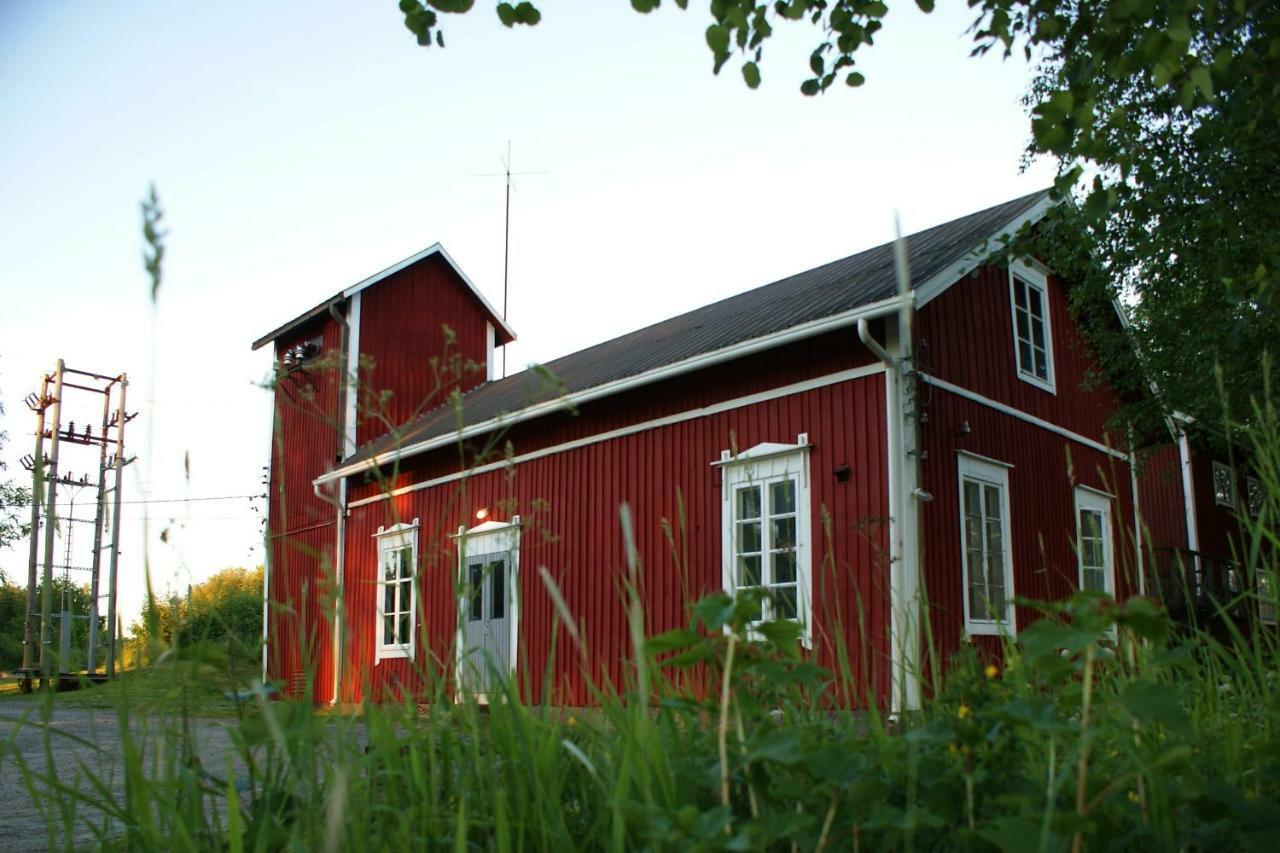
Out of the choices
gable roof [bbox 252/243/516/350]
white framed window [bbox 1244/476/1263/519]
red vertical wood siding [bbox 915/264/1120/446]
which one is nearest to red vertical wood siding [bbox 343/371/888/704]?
red vertical wood siding [bbox 915/264/1120/446]

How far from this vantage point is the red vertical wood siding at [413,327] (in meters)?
14.8

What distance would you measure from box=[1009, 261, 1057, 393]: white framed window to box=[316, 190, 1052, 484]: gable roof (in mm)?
597

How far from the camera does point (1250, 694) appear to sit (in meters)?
2.13

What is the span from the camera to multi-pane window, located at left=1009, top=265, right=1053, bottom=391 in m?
9.91

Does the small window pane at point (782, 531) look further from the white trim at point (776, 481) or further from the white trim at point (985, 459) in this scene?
the white trim at point (985, 459)

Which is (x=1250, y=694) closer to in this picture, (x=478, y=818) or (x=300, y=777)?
(x=478, y=818)

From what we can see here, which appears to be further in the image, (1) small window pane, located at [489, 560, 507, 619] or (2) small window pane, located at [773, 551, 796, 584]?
(1) small window pane, located at [489, 560, 507, 619]

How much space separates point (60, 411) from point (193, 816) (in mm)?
23958

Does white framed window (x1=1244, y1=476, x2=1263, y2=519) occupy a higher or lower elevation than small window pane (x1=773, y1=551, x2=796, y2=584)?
higher

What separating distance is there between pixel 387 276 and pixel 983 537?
9664mm

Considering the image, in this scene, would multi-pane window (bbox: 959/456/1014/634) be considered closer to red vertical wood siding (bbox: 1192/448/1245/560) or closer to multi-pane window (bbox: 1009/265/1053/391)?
multi-pane window (bbox: 1009/265/1053/391)

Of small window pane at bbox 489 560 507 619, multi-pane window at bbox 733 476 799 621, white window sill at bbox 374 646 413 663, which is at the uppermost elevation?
multi-pane window at bbox 733 476 799 621

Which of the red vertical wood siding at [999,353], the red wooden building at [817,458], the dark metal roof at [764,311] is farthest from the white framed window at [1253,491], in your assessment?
the dark metal roof at [764,311]

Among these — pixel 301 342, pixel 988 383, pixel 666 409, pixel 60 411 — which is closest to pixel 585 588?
pixel 666 409
